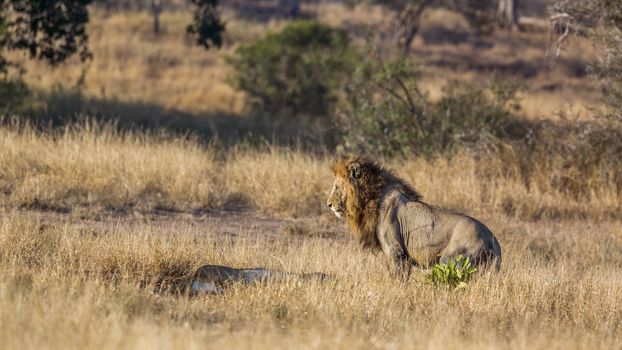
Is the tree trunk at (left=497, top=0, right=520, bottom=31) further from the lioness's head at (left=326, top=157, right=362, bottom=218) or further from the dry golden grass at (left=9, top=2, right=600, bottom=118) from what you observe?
the lioness's head at (left=326, top=157, right=362, bottom=218)

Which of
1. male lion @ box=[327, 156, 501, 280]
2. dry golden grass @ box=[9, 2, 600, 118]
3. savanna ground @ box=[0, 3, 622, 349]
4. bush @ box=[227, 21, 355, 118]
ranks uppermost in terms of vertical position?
male lion @ box=[327, 156, 501, 280]

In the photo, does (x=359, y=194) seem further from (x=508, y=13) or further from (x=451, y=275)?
(x=508, y=13)

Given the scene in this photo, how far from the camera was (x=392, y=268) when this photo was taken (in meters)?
9.41

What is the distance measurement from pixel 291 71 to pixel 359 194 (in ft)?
62.4

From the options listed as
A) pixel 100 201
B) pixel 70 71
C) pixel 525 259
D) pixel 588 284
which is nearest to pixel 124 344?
pixel 588 284

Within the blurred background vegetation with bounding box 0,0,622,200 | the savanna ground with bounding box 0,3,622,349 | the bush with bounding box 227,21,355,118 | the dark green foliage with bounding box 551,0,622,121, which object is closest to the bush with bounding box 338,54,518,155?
the blurred background vegetation with bounding box 0,0,622,200

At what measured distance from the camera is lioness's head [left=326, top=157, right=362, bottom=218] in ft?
31.6

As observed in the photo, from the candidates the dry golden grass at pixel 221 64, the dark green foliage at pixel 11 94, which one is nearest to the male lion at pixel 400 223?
the dry golden grass at pixel 221 64

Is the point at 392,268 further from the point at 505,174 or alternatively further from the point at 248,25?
the point at 248,25

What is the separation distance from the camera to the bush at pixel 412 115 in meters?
17.2

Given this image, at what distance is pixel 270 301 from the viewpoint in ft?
27.3

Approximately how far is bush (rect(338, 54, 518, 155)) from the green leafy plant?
7.92 meters

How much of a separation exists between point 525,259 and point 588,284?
4.89ft

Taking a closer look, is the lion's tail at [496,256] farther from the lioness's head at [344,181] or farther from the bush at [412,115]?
the bush at [412,115]
